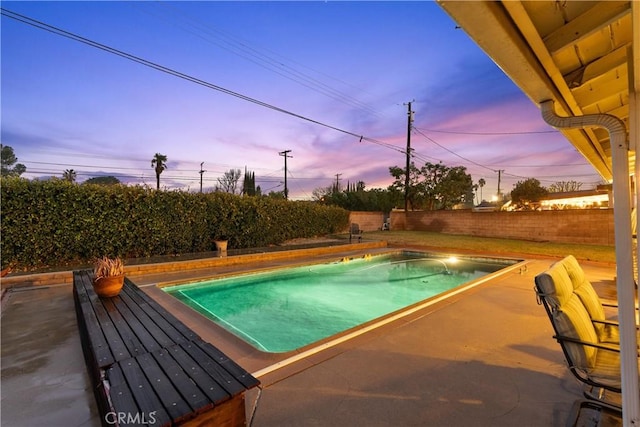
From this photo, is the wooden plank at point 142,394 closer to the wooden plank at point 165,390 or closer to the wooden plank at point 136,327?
the wooden plank at point 165,390

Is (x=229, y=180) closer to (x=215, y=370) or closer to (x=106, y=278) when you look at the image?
(x=106, y=278)

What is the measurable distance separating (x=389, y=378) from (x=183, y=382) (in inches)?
61.5

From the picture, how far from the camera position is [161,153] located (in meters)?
29.9

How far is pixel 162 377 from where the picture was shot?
157cm

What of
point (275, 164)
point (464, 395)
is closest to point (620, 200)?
point (464, 395)

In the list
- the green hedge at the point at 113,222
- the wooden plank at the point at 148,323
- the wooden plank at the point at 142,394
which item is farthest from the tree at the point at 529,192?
the wooden plank at the point at 142,394

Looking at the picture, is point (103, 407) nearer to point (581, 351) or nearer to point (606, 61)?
point (581, 351)

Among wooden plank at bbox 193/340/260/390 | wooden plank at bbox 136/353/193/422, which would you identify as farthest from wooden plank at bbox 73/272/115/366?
wooden plank at bbox 193/340/260/390

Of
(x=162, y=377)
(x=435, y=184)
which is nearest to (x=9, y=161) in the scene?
(x=435, y=184)

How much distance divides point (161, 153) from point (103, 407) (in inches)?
1309

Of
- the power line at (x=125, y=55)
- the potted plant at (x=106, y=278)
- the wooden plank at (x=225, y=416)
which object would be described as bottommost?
the wooden plank at (x=225, y=416)

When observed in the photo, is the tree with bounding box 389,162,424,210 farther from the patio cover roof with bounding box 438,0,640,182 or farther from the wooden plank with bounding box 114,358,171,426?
the wooden plank with bounding box 114,358,171,426

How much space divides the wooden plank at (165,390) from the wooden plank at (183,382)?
2 centimetres

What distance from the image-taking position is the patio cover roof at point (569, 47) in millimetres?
1171
